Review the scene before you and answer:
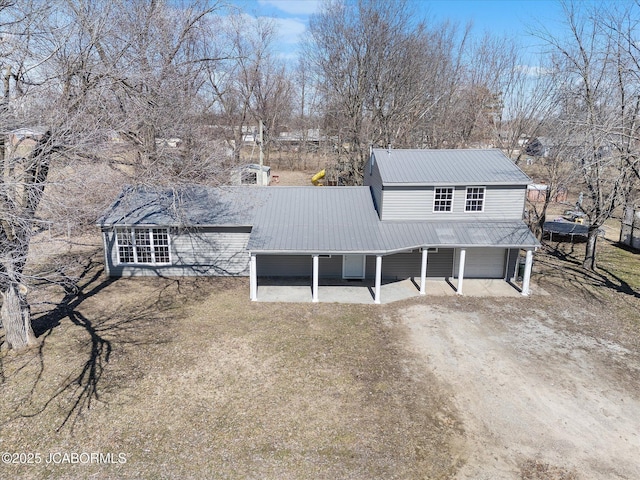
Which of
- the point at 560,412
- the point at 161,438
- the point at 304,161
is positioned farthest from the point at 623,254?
Result: the point at 304,161

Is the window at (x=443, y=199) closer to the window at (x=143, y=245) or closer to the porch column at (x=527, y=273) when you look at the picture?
the porch column at (x=527, y=273)

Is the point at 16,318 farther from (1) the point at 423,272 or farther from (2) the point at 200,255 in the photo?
(1) the point at 423,272

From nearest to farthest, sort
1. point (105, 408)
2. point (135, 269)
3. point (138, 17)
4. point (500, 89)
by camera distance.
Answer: point (105, 408), point (135, 269), point (138, 17), point (500, 89)

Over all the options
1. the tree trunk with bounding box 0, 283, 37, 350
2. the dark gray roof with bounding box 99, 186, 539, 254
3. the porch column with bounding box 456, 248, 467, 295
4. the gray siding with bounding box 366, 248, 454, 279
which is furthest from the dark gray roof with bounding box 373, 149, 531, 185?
the tree trunk with bounding box 0, 283, 37, 350

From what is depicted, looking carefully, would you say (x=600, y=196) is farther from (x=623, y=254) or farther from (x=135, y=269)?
(x=135, y=269)

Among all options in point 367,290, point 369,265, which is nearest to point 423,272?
point 367,290
